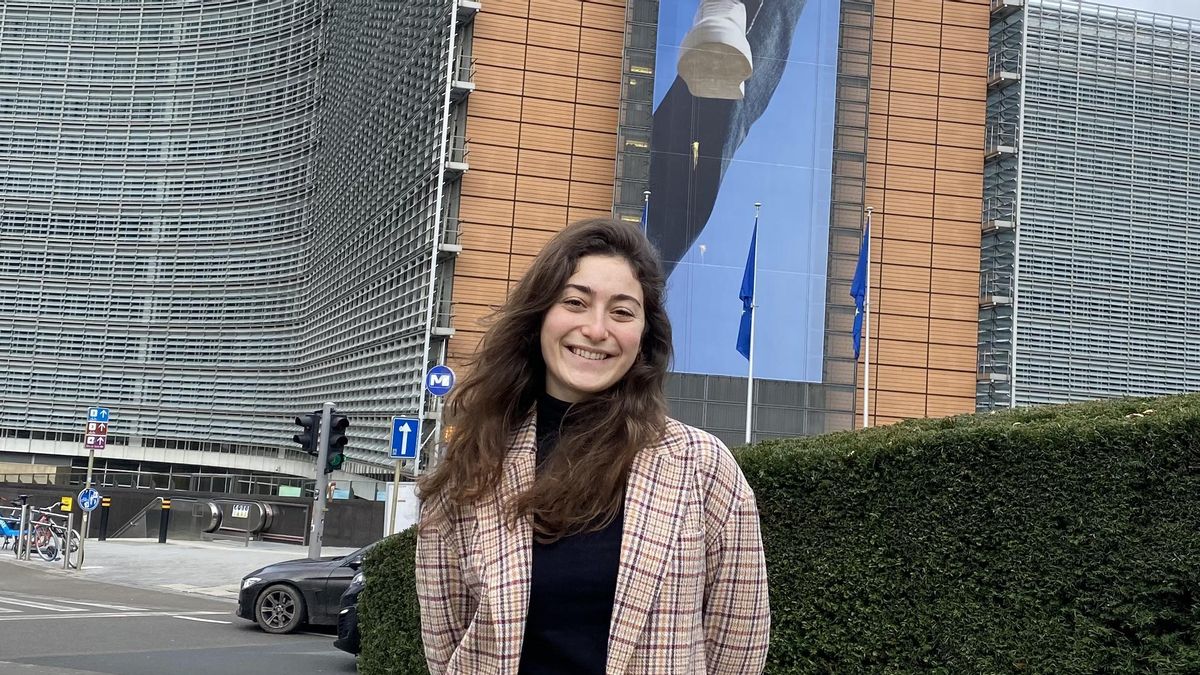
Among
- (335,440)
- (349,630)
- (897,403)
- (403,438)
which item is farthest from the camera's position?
(897,403)

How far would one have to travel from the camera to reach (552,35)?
43031 mm

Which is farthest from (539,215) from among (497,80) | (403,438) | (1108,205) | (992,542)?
(1108,205)

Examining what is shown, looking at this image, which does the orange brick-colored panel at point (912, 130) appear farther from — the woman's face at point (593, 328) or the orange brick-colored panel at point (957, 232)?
the woman's face at point (593, 328)

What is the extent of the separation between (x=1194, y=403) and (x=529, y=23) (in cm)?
4010

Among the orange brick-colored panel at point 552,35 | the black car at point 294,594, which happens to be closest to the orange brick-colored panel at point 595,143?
the orange brick-colored panel at point 552,35

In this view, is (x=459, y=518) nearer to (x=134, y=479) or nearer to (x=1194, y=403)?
(x=1194, y=403)

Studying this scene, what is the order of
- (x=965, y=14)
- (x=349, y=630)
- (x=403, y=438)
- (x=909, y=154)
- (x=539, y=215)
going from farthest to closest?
(x=965, y=14), (x=909, y=154), (x=539, y=215), (x=403, y=438), (x=349, y=630)

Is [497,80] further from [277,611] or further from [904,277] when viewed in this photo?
[277,611]

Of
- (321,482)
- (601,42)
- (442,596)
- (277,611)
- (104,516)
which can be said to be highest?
(601,42)

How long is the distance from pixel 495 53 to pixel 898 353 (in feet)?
53.8

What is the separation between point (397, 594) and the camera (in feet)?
26.2

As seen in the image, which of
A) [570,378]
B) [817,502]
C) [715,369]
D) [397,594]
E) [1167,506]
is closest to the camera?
[570,378]

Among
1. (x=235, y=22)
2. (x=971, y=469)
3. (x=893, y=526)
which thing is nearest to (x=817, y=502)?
(x=893, y=526)

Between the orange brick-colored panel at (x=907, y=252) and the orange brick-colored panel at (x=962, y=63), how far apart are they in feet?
20.8
